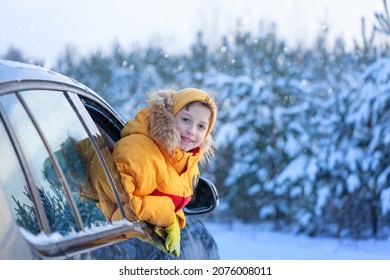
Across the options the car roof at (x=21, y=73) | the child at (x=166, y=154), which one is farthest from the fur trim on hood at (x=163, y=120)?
the car roof at (x=21, y=73)

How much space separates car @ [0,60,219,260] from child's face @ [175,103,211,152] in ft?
0.81

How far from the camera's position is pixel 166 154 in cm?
219

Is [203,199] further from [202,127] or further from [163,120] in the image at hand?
[163,120]

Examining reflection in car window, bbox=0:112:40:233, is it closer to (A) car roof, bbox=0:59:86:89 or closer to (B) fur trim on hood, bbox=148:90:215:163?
(A) car roof, bbox=0:59:86:89

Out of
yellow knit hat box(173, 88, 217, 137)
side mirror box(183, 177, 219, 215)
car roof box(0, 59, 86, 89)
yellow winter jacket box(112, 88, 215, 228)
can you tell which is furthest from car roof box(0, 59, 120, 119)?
side mirror box(183, 177, 219, 215)

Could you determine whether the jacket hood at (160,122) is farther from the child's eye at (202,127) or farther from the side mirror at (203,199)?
the side mirror at (203,199)

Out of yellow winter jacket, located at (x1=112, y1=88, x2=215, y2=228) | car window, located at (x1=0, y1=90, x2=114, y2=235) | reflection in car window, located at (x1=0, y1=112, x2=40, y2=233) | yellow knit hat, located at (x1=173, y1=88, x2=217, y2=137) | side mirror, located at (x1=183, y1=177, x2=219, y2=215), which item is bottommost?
reflection in car window, located at (x1=0, y1=112, x2=40, y2=233)

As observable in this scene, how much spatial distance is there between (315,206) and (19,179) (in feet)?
22.5

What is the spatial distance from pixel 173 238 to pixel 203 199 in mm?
421

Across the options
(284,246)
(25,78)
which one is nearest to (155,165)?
(25,78)

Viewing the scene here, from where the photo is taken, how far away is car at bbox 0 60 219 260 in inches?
51.9
